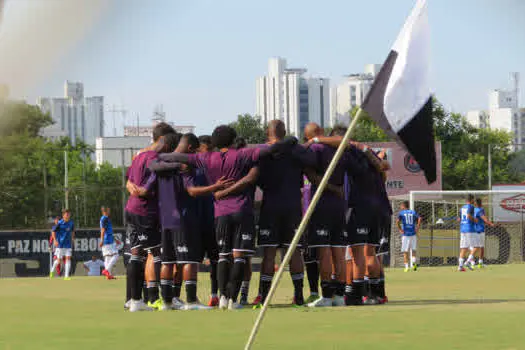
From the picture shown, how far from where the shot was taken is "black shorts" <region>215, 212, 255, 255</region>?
12.7 metres

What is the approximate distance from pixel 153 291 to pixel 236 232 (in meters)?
1.44

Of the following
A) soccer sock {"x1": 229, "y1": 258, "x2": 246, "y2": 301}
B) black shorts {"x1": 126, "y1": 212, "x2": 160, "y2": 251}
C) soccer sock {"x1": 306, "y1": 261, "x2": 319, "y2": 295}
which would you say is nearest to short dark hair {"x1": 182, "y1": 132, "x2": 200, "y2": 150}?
black shorts {"x1": 126, "y1": 212, "x2": 160, "y2": 251}

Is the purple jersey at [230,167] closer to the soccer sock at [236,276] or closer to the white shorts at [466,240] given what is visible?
the soccer sock at [236,276]

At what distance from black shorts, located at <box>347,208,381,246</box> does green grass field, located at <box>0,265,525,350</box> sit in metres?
0.85

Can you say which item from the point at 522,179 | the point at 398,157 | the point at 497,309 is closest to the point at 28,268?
the point at 497,309

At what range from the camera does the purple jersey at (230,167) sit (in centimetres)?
1266

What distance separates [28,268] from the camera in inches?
1280

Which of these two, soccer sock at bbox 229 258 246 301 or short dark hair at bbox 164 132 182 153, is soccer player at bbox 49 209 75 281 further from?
soccer sock at bbox 229 258 246 301

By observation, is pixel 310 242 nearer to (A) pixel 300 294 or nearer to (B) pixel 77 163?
(A) pixel 300 294

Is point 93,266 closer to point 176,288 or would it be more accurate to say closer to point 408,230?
point 408,230

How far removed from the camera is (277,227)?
12852 millimetres

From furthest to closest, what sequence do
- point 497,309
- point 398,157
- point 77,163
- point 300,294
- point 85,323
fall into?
point 77,163, point 398,157, point 300,294, point 497,309, point 85,323

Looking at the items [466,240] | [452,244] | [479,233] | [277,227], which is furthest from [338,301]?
[452,244]

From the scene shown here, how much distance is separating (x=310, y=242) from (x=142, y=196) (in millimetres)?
2084
